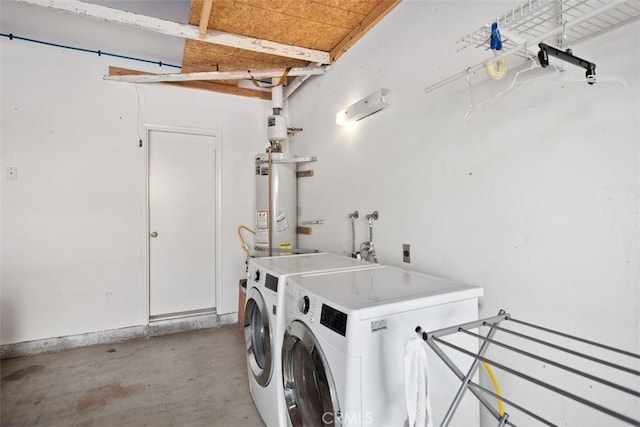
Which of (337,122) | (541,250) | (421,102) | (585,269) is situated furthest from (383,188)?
(585,269)

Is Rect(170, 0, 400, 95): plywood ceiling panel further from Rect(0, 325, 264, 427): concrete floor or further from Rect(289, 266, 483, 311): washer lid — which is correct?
Rect(0, 325, 264, 427): concrete floor

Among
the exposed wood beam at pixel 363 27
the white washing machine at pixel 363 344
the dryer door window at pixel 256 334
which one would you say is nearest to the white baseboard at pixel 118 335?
the dryer door window at pixel 256 334

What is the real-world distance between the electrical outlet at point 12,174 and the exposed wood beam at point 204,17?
1983 millimetres

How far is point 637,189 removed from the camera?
37.5 inches

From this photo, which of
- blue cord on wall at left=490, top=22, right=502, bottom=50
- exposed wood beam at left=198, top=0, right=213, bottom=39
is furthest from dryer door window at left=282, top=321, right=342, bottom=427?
exposed wood beam at left=198, top=0, right=213, bottom=39

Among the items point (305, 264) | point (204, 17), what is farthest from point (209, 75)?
point (305, 264)

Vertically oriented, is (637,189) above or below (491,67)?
below

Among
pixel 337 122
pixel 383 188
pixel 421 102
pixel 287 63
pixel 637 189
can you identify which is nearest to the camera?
pixel 637 189

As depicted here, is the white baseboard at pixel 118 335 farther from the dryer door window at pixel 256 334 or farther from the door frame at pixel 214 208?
the dryer door window at pixel 256 334

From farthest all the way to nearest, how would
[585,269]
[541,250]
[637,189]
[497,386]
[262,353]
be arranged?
[262,353], [497,386], [541,250], [585,269], [637,189]

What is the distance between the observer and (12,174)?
2652 millimetres

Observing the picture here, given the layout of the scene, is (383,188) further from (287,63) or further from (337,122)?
(287,63)

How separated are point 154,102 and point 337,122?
75.8 inches

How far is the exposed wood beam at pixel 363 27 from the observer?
1.98 m
